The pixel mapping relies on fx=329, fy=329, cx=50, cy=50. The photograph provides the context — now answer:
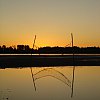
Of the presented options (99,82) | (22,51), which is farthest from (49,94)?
(22,51)

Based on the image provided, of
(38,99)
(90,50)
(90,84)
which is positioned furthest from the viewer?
(90,50)

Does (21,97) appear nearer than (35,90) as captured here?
Yes

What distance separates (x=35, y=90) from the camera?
17.9 m

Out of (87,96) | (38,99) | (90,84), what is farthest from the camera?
(90,84)

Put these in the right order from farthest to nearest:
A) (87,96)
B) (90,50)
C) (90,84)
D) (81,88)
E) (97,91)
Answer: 1. (90,50)
2. (90,84)
3. (81,88)
4. (97,91)
5. (87,96)

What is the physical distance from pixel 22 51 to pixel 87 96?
97.9 metres

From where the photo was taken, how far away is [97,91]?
17.1 metres

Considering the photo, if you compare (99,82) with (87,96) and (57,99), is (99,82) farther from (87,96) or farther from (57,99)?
(57,99)

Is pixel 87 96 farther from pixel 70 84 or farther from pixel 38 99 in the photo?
pixel 70 84

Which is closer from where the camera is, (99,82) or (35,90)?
(35,90)

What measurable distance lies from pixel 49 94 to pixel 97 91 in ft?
8.76

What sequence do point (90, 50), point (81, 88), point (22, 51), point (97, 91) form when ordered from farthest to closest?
point (90, 50)
point (22, 51)
point (81, 88)
point (97, 91)

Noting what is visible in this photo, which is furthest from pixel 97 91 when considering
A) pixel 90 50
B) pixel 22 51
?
pixel 90 50

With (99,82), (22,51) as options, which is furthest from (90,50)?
(99,82)
